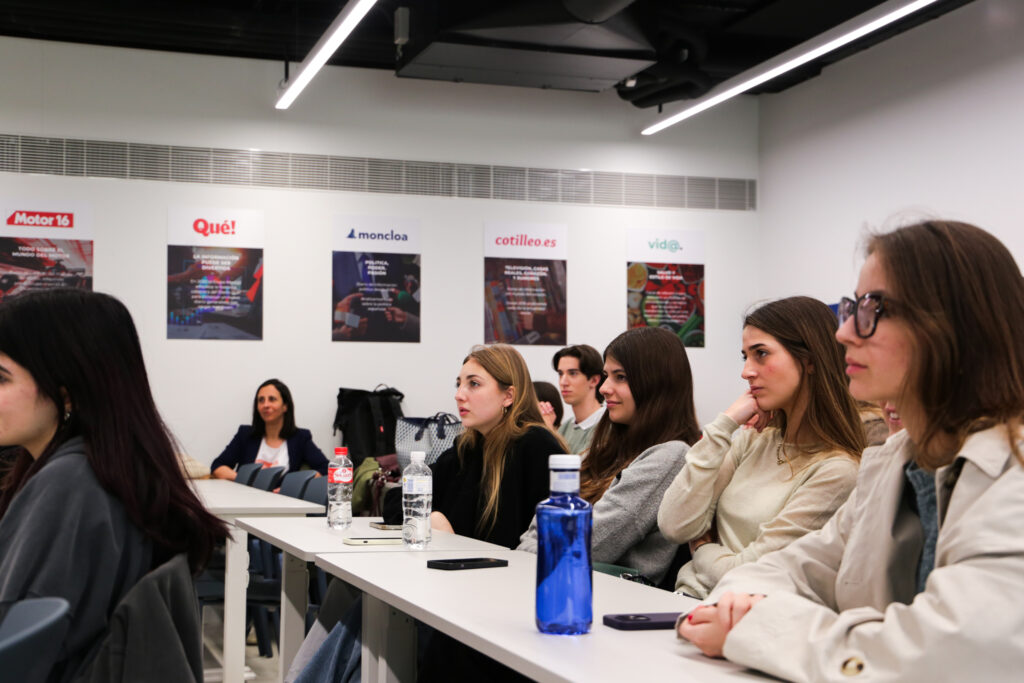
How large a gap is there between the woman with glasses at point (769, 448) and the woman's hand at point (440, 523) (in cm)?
115

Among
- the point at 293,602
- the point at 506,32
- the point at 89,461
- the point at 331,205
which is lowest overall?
the point at 293,602

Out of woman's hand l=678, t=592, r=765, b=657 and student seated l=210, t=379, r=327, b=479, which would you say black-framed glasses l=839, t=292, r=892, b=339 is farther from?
student seated l=210, t=379, r=327, b=479

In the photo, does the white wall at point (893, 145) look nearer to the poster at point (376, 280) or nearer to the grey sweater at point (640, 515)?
the poster at point (376, 280)

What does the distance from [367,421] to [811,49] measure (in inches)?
150

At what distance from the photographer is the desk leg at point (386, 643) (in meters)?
2.62

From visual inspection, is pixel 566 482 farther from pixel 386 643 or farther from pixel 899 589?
pixel 386 643

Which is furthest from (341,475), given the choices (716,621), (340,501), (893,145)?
(893,145)

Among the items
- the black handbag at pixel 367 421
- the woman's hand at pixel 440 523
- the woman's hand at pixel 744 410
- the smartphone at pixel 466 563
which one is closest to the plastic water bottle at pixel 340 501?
the woman's hand at pixel 440 523

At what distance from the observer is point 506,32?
21.4 ft

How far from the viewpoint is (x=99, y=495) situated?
63.1 inches

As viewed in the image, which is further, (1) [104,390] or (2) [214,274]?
(2) [214,274]

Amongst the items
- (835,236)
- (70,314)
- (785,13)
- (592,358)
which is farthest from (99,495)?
(835,236)

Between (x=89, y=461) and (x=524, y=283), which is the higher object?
(x=524, y=283)

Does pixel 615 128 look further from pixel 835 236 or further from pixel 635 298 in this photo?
pixel 835 236
